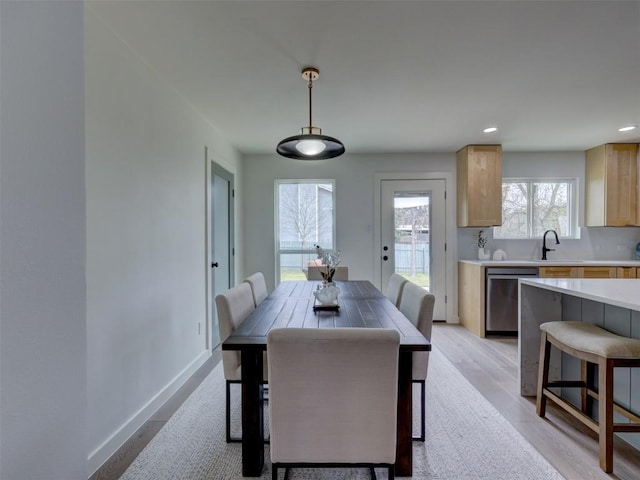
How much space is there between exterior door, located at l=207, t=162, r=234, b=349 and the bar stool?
114 inches

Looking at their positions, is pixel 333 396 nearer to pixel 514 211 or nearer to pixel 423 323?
pixel 423 323

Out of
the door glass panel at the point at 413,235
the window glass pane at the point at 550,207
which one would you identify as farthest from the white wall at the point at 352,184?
the window glass pane at the point at 550,207

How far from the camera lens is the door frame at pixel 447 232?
4.41 m

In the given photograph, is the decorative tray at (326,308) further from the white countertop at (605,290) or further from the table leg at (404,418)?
the white countertop at (605,290)

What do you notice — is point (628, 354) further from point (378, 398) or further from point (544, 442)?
point (378, 398)

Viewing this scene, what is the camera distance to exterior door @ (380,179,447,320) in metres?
4.43

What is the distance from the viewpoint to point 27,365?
56 centimetres

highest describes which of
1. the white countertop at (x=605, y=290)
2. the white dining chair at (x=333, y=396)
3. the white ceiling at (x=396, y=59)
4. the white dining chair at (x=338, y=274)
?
the white ceiling at (x=396, y=59)

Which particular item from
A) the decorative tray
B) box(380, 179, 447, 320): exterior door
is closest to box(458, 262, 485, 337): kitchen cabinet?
box(380, 179, 447, 320): exterior door

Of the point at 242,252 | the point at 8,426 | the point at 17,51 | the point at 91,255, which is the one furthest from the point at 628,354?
the point at 242,252

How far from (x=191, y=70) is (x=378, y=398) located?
91.7 inches

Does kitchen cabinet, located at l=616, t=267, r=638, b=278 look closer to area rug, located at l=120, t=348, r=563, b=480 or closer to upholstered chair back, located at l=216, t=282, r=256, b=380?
area rug, located at l=120, t=348, r=563, b=480

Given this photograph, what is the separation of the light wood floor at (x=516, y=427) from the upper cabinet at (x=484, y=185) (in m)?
1.67

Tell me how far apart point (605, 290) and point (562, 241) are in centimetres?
302
